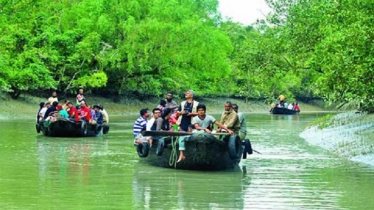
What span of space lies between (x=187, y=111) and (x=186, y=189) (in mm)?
3437

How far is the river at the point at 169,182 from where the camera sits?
12.5 metres

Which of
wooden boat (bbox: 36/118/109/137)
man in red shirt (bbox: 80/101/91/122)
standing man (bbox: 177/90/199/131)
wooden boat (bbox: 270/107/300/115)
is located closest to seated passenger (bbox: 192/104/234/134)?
standing man (bbox: 177/90/199/131)

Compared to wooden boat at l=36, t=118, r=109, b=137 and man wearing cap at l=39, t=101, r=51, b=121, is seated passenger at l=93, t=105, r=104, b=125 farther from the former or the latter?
man wearing cap at l=39, t=101, r=51, b=121

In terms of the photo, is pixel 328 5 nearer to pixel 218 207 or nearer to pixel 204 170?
pixel 204 170

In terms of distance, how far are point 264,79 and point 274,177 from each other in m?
18.0

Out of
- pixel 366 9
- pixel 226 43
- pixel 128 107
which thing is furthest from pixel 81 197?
pixel 226 43

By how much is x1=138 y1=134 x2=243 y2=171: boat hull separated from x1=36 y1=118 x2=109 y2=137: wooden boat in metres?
10.4

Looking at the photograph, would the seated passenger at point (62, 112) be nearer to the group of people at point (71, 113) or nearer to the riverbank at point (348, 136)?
the group of people at point (71, 113)

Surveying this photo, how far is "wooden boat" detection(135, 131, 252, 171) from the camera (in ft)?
53.5

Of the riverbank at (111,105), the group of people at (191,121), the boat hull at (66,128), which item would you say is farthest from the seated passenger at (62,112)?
the riverbank at (111,105)

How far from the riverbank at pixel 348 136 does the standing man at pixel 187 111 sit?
4545 mm

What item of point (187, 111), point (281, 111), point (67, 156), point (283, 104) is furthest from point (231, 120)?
point (283, 104)

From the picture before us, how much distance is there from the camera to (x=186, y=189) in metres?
14.2

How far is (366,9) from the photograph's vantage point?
18.9 m
